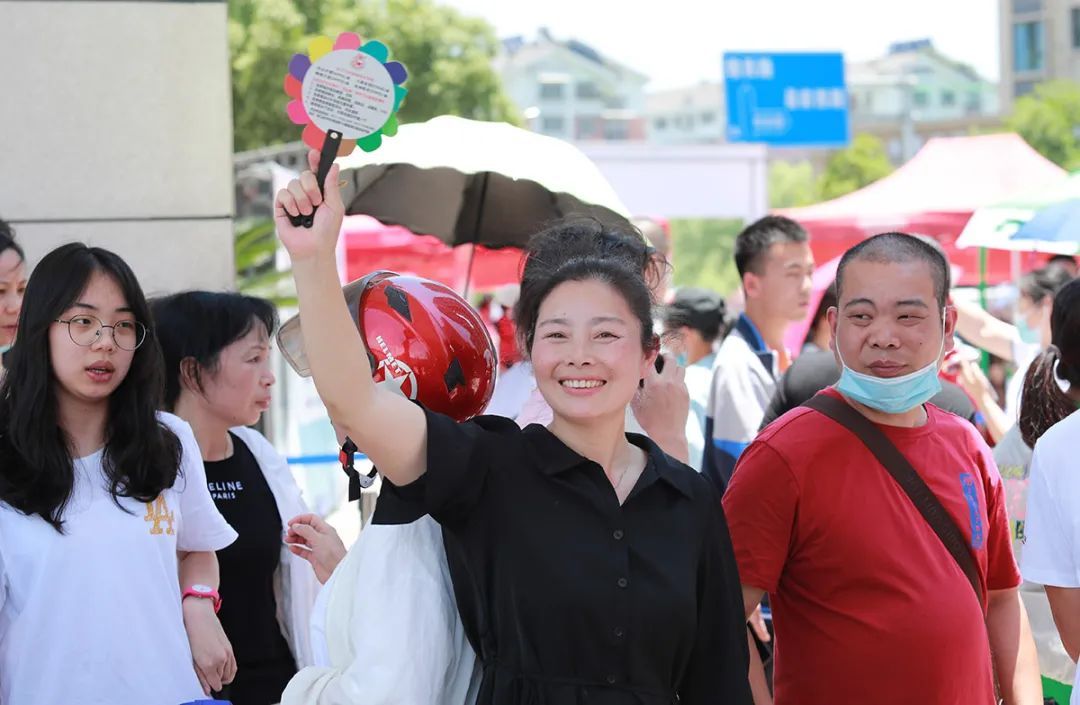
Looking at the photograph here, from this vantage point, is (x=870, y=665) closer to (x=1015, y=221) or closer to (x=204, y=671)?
(x=204, y=671)

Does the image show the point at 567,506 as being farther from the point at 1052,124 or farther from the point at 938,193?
the point at 1052,124

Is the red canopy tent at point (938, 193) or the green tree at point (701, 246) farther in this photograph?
the green tree at point (701, 246)

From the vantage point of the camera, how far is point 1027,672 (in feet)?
10.1

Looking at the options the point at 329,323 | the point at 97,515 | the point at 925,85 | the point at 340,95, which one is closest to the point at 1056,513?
the point at 329,323


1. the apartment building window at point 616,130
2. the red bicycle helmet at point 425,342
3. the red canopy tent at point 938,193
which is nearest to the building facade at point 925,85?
the apartment building window at point 616,130

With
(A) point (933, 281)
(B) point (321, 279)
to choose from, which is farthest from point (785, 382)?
(B) point (321, 279)

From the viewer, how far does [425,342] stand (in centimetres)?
247

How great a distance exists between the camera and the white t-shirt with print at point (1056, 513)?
292 centimetres

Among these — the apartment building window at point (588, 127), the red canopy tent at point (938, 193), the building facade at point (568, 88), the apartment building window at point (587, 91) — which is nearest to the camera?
the red canopy tent at point (938, 193)

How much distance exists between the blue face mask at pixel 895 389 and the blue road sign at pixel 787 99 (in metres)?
21.4

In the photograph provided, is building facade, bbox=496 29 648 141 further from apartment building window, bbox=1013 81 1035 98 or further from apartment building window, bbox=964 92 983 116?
apartment building window, bbox=1013 81 1035 98

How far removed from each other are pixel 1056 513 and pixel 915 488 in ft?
1.15

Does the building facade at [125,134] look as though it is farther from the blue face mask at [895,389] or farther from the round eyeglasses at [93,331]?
the blue face mask at [895,389]

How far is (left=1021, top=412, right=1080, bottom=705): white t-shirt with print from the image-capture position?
9.59 ft
